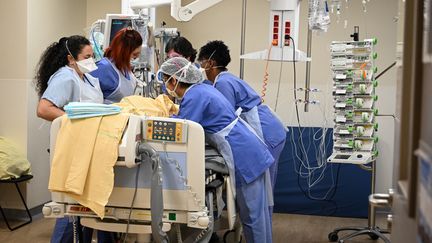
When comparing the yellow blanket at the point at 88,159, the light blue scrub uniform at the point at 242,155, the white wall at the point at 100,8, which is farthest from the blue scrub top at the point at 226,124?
the white wall at the point at 100,8

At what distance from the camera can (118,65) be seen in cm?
366

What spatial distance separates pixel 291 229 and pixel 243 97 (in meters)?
1.52

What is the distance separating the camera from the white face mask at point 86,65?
337 centimetres

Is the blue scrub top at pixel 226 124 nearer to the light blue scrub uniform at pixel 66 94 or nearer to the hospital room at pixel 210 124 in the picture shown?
the hospital room at pixel 210 124

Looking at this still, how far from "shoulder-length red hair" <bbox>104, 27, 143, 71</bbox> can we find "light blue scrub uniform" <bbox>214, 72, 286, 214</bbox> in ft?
2.15

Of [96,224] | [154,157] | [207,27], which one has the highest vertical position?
[207,27]

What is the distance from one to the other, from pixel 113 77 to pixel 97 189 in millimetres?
1329

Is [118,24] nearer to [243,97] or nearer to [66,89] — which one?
[66,89]

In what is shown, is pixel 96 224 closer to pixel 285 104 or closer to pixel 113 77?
pixel 113 77

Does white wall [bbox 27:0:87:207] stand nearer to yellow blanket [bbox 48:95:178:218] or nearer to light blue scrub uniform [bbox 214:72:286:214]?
light blue scrub uniform [bbox 214:72:286:214]

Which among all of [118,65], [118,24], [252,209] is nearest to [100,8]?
[118,24]

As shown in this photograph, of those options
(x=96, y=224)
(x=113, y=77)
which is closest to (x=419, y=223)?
(x=96, y=224)

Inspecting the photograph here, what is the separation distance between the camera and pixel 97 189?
7.97 ft

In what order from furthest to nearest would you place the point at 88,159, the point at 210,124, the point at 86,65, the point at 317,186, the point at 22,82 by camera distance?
1. the point at 317,186
2. the point at 22,82
3. the point at 86,65
4. the point at 210,124
5. the point at 88,159
